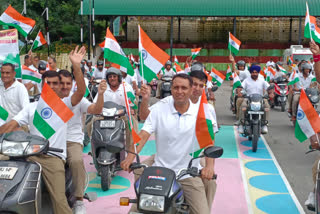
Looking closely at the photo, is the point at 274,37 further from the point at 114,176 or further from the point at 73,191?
the point at 73,191

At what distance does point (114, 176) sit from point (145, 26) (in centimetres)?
3262

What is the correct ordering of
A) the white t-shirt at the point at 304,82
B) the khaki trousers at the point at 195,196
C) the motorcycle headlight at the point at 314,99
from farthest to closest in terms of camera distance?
the white t-shirt at the point at 304,82 < the motorcycle headlight at the point at 314,99 < the khaki trousers at the point at 195,196

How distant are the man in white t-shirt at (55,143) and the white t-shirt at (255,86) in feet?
19.7

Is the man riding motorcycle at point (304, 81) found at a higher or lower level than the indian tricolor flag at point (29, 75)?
lower

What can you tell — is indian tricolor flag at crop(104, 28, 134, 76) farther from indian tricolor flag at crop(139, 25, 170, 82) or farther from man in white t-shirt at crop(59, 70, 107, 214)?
man in white t-shirt at crop(59, 70, 107, 214)

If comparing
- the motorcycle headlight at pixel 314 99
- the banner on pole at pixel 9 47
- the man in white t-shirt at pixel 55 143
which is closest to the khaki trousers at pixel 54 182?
the man in white t-shirt at pixel 55 143

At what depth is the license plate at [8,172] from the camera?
12.7 feet

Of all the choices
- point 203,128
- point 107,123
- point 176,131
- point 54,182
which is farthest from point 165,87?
point 203,128

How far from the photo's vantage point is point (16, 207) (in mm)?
3801

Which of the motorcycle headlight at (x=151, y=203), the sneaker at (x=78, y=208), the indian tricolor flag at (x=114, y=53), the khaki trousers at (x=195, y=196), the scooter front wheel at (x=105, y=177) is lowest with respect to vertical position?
the scooter front wheel at (x=105, y=177)

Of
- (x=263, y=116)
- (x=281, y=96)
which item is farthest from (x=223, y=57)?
(x=263, y=116)

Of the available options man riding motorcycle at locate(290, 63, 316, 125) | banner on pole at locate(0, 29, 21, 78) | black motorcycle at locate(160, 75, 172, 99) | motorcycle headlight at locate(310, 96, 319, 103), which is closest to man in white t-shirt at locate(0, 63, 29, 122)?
banner on pole at locate(0, 29, 21, 78)

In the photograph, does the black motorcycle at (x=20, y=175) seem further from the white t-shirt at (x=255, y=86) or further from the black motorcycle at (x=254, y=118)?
the white t-shirt at (x=255, y=86)

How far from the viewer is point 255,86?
10500 mm
